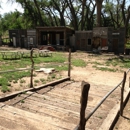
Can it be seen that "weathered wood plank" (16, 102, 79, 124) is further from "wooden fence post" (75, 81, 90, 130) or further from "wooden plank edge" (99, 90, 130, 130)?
"wooden fence post" (75, 81, 90, 130)

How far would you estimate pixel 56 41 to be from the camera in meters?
30.5

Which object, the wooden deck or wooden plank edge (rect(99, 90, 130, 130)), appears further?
wooden plank edge (rect(99, 90, 130, 130))

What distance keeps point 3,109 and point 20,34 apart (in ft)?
95.6

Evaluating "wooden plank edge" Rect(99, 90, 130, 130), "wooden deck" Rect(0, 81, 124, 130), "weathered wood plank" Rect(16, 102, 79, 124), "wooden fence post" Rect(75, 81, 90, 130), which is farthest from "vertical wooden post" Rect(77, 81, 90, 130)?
"weathered wood plank" Rect(16, 102, 79, 124)

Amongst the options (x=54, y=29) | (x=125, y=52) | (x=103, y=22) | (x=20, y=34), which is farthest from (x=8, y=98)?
(x=103, y=22)

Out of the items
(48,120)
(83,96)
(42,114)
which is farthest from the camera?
(42,114)

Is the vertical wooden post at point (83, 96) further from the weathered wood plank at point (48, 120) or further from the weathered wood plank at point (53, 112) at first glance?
the weathered wood plank at point (53, 112)

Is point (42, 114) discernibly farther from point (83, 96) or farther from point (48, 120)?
point (83, 96)

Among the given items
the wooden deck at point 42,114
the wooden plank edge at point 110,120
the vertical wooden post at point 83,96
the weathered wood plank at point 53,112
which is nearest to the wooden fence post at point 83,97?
the vertical wooden post at point 83,96

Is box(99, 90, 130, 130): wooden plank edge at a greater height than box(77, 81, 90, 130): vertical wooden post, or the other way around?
box(77, 81, 90, 130): vertical wooden post

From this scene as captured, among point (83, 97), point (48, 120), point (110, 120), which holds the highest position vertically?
point (83, 97)

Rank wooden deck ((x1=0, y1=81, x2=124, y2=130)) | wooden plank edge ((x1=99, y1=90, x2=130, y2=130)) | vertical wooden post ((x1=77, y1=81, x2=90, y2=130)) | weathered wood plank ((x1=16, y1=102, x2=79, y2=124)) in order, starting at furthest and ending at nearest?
weathered wood plank ((x1=16, y1=102, x2=79, y2=124)) < wooden plank edge ((x1=99, y1=90, x2=130, y2=130)) < wooden deck ((x1=0, y1=81, x2=124, y2=130)) < vertical wooden post ((x1=77, y1=81, x2=90, y2=130))

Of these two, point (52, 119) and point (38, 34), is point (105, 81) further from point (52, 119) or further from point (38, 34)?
point (38, 34)

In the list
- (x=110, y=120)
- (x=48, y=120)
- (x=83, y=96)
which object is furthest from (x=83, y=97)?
(x=110, y=120)
